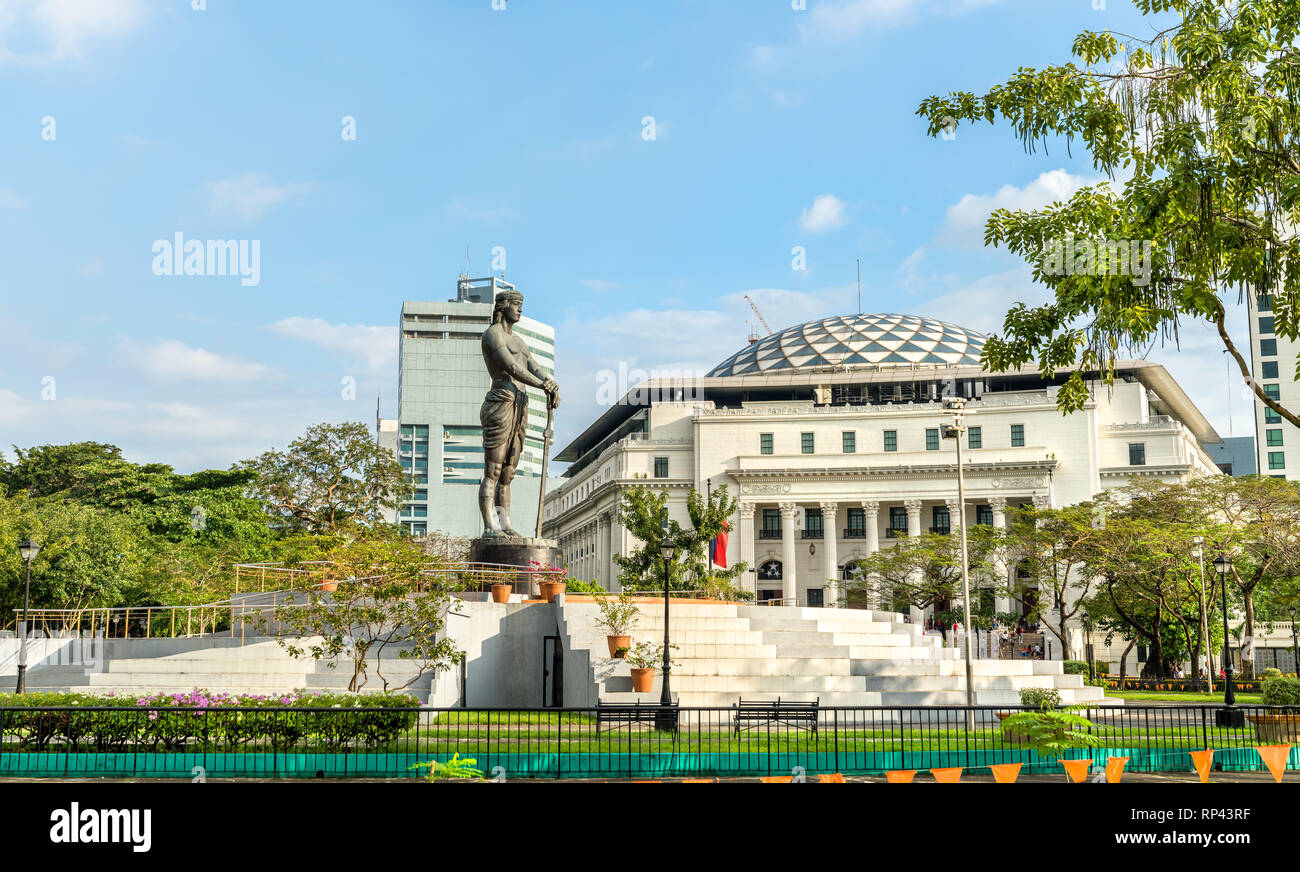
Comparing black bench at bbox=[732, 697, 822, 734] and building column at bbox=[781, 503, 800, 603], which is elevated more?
building column at bbox=[781, 503, 800, 603]

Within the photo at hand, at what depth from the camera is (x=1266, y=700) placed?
28.0 meters

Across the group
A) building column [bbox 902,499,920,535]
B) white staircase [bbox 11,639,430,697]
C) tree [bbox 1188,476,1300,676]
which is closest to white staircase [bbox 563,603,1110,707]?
white staircase [bbox 11,639,430,697]

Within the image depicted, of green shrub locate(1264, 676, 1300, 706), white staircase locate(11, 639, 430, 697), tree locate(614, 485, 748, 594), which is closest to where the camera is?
white staircase locate(11, 639, 430, 697)

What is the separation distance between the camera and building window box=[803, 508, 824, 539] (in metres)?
92.2

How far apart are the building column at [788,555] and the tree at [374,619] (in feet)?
207

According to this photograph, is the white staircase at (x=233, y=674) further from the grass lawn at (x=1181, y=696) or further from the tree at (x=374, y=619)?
the grass lawn at (x=1181, y=696)

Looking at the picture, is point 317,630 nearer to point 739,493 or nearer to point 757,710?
point 757,710

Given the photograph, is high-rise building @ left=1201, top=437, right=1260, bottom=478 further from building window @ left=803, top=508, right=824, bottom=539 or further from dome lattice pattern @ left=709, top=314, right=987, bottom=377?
building window @ left=803, top=508, right=824, bottom=539

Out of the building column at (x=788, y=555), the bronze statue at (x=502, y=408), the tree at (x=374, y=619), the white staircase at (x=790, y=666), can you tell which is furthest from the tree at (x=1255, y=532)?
the tree at (x=374, y=619)

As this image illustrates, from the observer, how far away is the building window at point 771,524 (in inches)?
3674

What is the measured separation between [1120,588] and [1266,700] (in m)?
29.9

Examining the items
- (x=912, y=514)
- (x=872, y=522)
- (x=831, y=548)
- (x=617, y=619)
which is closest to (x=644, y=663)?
(x=617, y=619)

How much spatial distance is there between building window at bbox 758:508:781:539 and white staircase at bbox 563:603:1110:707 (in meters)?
61.7

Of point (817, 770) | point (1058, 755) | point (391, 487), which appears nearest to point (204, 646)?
point (817, 770)
